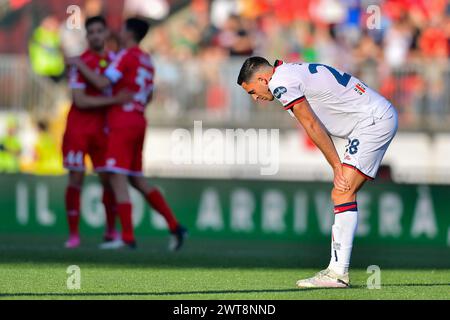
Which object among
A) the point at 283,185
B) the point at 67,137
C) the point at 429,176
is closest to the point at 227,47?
the point at 429,176

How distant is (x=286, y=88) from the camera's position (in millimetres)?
9344

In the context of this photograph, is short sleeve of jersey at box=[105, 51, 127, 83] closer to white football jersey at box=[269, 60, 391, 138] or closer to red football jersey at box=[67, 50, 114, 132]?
red football jersey at box=[67, 50, 114, 132]

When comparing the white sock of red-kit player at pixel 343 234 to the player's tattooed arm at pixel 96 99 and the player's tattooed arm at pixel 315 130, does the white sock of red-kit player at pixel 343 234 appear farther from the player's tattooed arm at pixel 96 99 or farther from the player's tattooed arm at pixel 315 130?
the player's tattooed arm at pixel 96 99

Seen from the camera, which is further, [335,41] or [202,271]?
[335,41]

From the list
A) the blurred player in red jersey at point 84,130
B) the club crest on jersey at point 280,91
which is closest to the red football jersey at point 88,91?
the blurred player in red jersey at point 84,130

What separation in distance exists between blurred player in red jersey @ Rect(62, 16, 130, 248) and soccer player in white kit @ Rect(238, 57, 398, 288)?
4499mm

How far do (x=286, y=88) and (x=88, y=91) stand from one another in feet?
17.0

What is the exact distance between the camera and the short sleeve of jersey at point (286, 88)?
9344 mm

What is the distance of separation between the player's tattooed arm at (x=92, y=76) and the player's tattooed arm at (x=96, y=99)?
0.53ft

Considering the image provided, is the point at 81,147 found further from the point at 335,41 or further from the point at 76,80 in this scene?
the point at 335,41

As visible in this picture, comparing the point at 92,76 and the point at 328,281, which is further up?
the point at 92,76

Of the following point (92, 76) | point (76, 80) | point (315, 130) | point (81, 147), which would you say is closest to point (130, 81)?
point (92, 76)

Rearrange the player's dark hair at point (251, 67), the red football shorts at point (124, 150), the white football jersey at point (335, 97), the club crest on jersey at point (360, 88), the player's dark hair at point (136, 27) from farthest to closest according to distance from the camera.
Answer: the player's dark hair at point (136, 27), the red football shorts at point (124, 150), the club crest on jersey at point (360, 88), the white football jersey at point (335, 97), the player's dark hair at point (251, 67)

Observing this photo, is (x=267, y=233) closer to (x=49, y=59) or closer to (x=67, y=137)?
(x=67, y=137)
